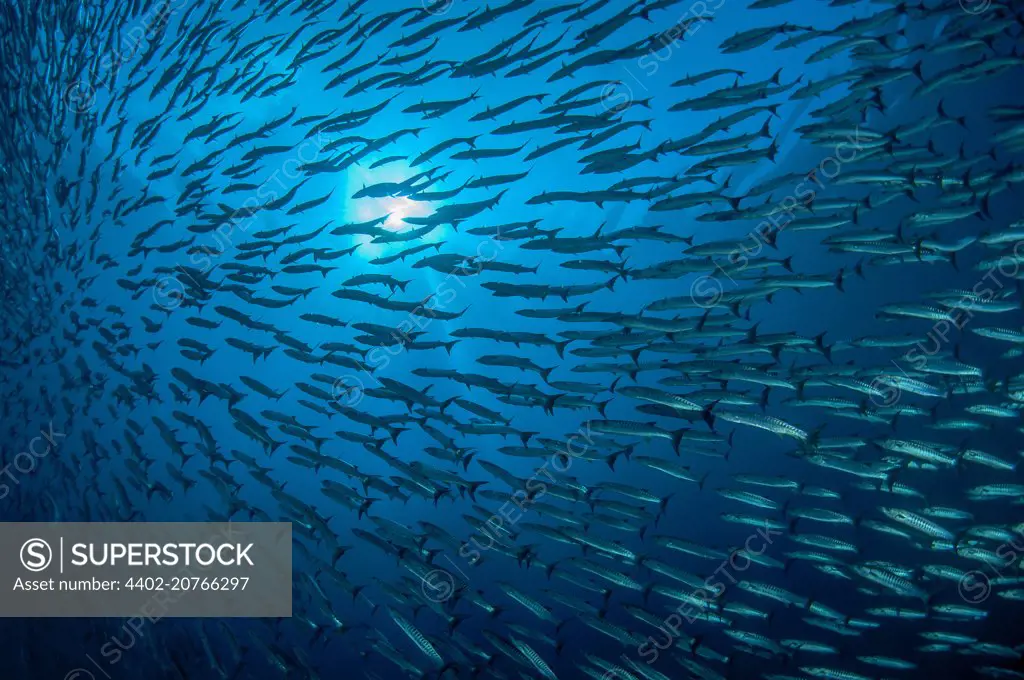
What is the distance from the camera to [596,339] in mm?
6285

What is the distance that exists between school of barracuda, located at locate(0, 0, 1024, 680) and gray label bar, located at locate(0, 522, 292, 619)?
1.53ft

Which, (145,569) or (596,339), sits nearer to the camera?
(596,339)

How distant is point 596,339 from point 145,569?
856 centimetres

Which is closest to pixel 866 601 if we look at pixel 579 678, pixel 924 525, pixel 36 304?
pixel 579 678

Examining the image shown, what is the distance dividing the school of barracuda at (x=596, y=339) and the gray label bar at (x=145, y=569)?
1.53 ft

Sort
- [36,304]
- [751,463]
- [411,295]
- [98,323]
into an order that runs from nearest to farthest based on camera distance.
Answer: [98,323] < [36,304] < [751,463] < [411,295]

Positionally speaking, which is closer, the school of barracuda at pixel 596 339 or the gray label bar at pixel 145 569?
the school of barracuda at pixel 596 339

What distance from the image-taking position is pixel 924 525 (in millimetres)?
5938

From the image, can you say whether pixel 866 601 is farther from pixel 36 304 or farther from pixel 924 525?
pixel 36 304

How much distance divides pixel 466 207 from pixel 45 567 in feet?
23.6

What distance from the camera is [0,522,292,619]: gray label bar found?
7220 mm

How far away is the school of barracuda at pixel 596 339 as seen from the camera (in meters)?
5.97

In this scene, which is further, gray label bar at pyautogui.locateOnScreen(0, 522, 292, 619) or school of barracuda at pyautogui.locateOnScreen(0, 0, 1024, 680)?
gray label bar at pyautogui.locateOnScreen(0, 522, 292, 619)

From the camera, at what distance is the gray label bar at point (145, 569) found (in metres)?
7.22
